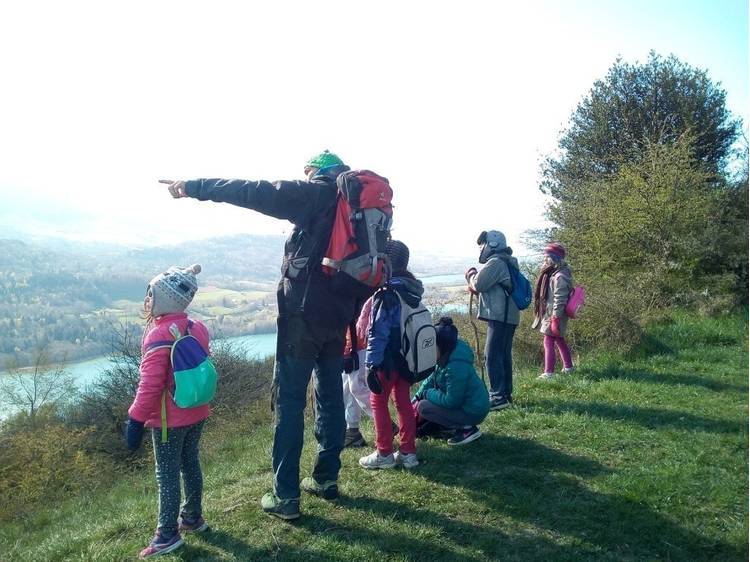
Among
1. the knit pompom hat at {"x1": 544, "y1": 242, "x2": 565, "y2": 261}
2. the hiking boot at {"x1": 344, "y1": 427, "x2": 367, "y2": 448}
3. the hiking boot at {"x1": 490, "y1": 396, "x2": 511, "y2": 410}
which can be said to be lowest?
the hiking boot at {"x1": 344, "y1": 427, "x2": 367, "y2": 448}

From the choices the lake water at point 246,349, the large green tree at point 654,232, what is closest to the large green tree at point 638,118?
the large green tree at point 654,232

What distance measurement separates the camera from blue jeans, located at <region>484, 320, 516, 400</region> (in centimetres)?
657

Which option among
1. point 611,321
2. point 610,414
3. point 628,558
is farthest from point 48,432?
point 628,558

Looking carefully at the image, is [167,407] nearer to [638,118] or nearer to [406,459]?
[406,459]

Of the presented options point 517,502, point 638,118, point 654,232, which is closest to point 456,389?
point 517,502

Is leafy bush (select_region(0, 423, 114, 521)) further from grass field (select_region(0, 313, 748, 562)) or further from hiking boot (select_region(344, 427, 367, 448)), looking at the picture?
hiking boot (select_region(344, 427, 367, 448))

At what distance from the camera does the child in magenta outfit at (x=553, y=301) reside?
25.7ft

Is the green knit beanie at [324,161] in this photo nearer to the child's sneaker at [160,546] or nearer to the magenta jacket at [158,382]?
→ the magenta jacket at [158,382]

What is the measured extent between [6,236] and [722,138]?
219ft

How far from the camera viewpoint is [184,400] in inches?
136

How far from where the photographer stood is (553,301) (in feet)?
26.0

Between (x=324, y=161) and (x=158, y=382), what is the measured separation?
1707mm

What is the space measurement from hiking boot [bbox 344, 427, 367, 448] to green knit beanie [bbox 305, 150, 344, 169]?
2.57 m

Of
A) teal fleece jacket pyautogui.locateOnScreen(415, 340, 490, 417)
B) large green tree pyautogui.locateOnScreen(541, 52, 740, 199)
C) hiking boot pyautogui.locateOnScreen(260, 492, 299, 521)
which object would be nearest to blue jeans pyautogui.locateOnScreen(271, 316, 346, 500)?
hiking boot pyautogui.locateOnScreen(260, 492, 299, 521)
